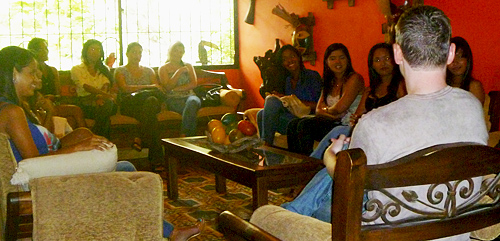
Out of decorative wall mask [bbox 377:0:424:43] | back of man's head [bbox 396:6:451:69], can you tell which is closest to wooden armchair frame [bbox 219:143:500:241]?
back of man's head [bbox 396:6:451:69]

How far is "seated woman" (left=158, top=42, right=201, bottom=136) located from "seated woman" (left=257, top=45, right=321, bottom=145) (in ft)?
3.16

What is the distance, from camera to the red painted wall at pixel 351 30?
4.79 meters

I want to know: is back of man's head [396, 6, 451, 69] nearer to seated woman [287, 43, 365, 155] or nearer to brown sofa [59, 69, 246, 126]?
seated woman [287, 43, 365, 155]

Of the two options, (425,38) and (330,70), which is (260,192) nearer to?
(425,38)

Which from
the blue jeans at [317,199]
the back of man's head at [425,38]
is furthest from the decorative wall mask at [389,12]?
the back of man's head at [425,38]

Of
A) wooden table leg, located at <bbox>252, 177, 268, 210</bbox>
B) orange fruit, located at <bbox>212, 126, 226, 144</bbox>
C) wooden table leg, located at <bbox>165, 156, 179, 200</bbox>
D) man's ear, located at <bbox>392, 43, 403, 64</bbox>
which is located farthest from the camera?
wooden table leg, located at <bbox>165, 156, 179, 200</bbox>

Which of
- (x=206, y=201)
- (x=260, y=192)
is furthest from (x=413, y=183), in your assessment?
(x=206, y=201)

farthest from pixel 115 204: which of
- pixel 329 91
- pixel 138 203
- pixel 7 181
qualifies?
pixel 329 91

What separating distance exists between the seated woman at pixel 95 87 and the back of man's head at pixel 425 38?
498cm

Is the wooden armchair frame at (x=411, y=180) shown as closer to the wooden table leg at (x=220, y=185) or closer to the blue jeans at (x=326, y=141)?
the blue jeans at (x=326, y=141)

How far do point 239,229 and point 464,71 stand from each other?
2690 millimetres

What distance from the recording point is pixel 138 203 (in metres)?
2.06

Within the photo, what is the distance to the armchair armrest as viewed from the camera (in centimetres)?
181

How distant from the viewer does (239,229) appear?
1905 millimetres
